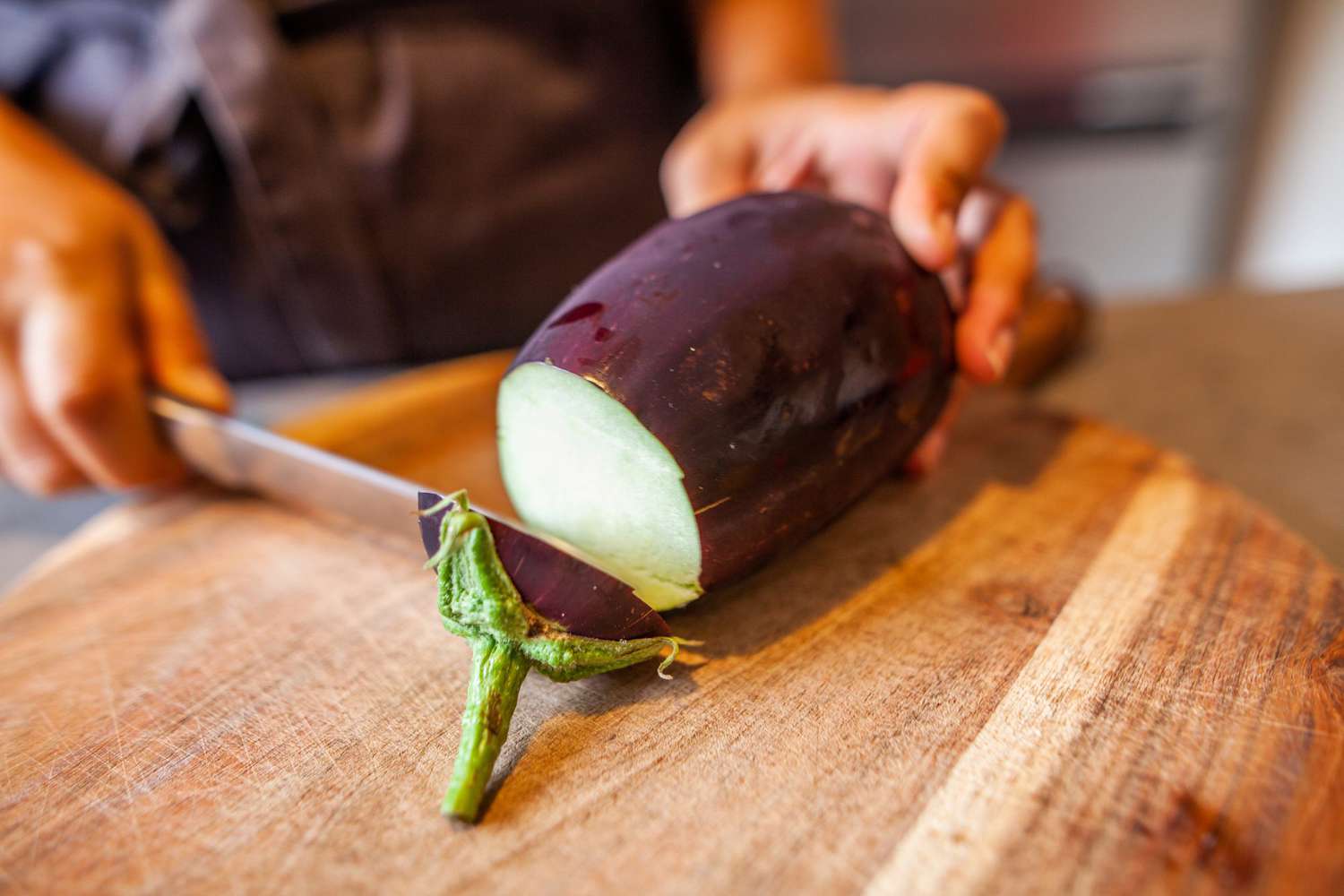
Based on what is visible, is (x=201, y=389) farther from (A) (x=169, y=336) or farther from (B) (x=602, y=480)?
(B) (x=602, y=480)

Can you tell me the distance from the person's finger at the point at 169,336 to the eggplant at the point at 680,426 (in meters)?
0.89

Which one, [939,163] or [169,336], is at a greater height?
[939,163]

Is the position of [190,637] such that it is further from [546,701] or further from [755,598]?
[755,598]

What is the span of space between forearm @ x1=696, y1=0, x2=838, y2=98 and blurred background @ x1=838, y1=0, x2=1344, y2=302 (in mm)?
2371

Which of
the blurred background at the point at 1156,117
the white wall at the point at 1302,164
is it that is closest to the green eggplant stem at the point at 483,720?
the blurred background at the point at 1156,117

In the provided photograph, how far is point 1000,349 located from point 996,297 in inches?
3.9

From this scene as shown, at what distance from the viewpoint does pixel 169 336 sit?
1.92 meters

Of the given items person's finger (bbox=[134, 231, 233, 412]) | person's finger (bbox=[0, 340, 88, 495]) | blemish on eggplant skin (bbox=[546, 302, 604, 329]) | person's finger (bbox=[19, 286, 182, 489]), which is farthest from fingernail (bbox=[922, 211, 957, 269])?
person's finger (bbox=[0, 340, 88, 495])

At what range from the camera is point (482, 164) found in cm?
234

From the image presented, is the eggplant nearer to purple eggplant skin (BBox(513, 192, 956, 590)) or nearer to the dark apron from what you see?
purple eggplant skin (BBox(513, 192, 956, 590))

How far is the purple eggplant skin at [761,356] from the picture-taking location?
1.17m

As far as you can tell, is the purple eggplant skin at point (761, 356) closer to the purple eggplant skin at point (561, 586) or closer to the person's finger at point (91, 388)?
the purple eggplant skin at point (561, 586)

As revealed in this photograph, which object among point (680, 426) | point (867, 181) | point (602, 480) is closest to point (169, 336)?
point (602, 480)

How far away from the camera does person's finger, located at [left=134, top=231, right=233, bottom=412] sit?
186 cm
